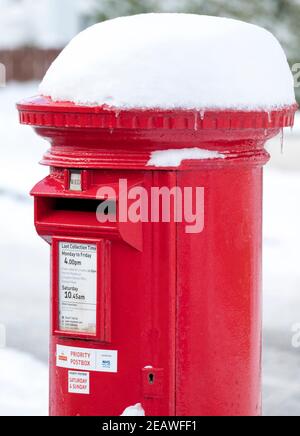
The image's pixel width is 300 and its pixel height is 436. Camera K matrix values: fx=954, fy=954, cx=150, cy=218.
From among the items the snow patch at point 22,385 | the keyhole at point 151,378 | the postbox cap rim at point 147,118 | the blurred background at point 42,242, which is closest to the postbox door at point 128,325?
the keyhole at point 151,378

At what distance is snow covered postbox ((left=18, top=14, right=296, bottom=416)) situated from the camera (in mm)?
2979

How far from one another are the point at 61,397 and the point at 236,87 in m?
1.21

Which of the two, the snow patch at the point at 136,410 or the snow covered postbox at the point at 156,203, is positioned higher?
the snow covered postbox at the point at 156,203

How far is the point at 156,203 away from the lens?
302 cm

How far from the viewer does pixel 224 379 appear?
3207 mm

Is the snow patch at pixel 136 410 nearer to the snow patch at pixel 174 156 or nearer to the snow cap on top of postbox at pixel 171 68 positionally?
the snow patch at pixel 174 156

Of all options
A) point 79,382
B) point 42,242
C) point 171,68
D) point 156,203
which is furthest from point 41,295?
point 171,68

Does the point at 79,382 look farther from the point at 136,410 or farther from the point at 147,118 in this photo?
the point at 147,118

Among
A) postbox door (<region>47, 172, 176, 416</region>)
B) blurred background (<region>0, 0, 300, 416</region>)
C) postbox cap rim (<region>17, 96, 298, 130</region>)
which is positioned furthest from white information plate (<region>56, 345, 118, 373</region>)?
blurred background (<region>0, 0, 300, 416</region>)

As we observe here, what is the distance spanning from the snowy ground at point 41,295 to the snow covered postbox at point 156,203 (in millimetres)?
1771

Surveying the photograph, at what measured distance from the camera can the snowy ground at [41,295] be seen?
519cm

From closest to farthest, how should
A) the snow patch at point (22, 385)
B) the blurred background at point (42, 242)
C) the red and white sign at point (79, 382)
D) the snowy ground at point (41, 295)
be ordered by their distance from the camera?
the red and white sign at point (79, 382) → the snow patch at point (22, 385) → the snowy ground at point (41, 295) → the blurred background at point (42, 242)

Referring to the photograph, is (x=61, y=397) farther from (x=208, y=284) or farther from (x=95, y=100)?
(x=95, y=100)
